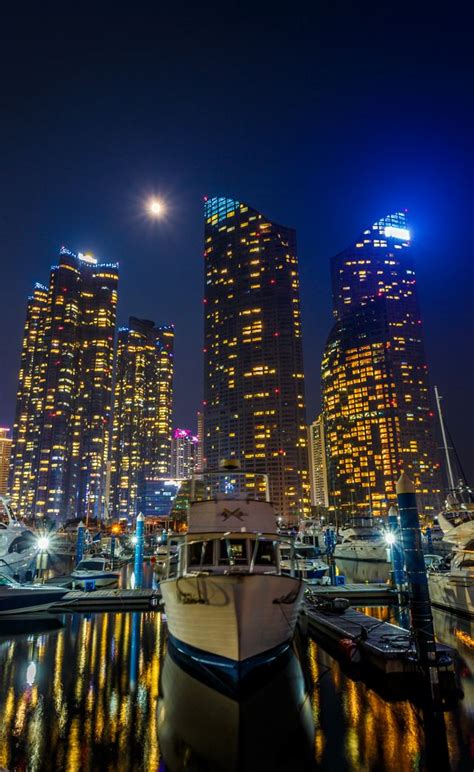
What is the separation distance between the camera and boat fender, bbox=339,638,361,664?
1498 cm

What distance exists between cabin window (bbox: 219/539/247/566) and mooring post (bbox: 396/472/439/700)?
219 inches

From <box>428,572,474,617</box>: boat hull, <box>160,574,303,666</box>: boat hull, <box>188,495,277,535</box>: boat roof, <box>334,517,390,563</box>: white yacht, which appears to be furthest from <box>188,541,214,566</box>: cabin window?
<box>334,517,390,563</box>: white yacht

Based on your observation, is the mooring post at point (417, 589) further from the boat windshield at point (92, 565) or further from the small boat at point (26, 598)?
the boat windshield at point (92, 565)

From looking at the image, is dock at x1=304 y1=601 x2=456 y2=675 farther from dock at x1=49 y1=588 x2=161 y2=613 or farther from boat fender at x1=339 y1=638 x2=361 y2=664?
dock at x1=49 y1=588 x2=161 y2=613

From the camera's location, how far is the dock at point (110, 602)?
2697 cm

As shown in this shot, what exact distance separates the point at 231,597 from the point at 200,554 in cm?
481

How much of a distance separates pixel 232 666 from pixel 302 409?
187 meters

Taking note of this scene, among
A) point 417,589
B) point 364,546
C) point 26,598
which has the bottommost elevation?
point 364,546

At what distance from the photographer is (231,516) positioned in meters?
17.0

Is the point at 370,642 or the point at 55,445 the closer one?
the point at 370,642

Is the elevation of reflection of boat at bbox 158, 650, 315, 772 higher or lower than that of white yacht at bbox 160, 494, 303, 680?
lower

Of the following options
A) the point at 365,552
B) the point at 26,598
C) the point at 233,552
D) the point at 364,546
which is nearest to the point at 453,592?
the point at 233,552

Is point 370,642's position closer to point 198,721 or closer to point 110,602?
point 198,721

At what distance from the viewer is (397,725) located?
10711mm
